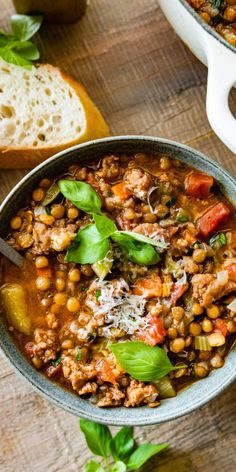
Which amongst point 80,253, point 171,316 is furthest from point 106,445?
point 80,253

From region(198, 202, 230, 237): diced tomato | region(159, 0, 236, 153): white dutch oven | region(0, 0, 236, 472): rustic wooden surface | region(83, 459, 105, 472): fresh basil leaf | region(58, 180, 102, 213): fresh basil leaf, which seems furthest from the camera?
region(0, 0, 236, 472): rustic wooden surface

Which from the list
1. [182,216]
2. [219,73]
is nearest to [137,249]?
[182,216]

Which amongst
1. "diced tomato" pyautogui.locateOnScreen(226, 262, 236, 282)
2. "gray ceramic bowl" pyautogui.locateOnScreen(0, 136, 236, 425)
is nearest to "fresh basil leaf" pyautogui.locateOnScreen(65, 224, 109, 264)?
"gray ceramic bowl" pyautogui.locateOnScreen(0, 136, 236, 425)

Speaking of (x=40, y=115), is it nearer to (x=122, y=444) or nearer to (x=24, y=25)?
(x=24, y=25)

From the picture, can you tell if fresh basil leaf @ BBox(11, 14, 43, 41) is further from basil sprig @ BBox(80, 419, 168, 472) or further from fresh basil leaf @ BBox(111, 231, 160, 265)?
basil sprig @ BBox(80, 419, 168, 472)

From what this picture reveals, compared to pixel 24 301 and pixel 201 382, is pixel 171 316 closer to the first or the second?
pixel 201 382

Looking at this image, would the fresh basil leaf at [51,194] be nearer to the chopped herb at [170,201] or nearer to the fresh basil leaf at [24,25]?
the chopped herb at [170,201]

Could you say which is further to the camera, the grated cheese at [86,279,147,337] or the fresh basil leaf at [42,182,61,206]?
the fresh basil leaf at [42,182,61,206]
